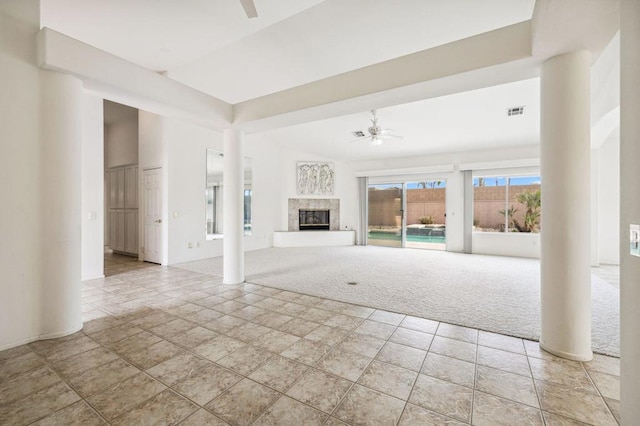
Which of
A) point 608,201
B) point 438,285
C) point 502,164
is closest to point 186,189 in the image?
point 438,285

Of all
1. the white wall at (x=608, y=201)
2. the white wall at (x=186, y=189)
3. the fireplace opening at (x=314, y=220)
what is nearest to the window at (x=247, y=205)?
the white wall at (x=186, y=189)

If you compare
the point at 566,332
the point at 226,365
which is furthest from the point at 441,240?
the point at 226,365

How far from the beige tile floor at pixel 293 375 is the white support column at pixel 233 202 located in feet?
3.95

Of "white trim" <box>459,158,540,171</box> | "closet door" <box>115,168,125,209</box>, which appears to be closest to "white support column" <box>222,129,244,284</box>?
"closet door" <box>115,168,125,209</box>

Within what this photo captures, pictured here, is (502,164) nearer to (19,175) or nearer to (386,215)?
(386,215)

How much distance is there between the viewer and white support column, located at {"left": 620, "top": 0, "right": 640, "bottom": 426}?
114cm

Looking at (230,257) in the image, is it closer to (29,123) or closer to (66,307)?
(66,307)

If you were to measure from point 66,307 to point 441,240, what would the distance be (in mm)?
8493

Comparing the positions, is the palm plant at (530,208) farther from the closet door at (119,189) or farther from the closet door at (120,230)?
the closet door at (119,189)

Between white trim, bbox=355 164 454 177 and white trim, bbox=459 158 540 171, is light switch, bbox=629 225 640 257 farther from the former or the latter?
white trim, bbox=355 164 454 177

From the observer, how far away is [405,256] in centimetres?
664

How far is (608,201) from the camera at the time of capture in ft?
19.0

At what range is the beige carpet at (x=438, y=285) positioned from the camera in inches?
110

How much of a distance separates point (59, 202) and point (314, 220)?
690 centimetres
